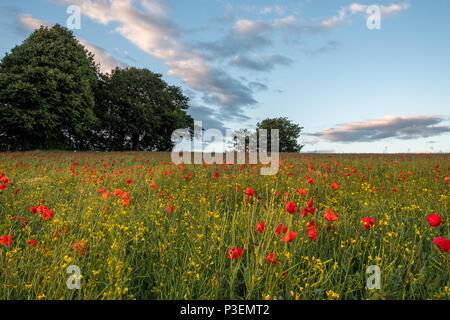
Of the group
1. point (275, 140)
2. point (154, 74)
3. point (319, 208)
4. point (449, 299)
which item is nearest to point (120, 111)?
point (154, 74)

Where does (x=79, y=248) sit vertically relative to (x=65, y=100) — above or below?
below

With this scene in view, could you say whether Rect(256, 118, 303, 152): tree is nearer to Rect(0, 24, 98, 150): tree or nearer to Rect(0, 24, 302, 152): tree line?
Rect(0, 24, 302, 152): tree line

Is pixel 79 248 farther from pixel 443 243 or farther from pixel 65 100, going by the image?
pixel 65 100

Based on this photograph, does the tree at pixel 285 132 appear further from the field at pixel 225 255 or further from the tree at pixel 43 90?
the field at pixel 225 255

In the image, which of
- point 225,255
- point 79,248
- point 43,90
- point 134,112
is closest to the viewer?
point 79,248

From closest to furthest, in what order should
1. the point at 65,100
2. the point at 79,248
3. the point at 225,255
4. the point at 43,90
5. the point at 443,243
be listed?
the point at 443,243, the point at 79,248, the point at 225,255, the point at 43,90, the point at 65,100

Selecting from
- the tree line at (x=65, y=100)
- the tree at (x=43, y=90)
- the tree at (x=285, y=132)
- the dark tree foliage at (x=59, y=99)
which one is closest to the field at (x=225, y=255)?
the tree line at (x=65, y=100)

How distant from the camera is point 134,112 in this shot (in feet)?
110

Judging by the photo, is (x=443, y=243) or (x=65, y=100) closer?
(x=443, y=243)

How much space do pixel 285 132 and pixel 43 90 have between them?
38494mm

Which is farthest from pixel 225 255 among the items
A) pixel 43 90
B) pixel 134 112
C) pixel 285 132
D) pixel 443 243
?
pixel 285 132

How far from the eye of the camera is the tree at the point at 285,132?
158ft

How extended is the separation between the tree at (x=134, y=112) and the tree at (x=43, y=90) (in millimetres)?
6333
